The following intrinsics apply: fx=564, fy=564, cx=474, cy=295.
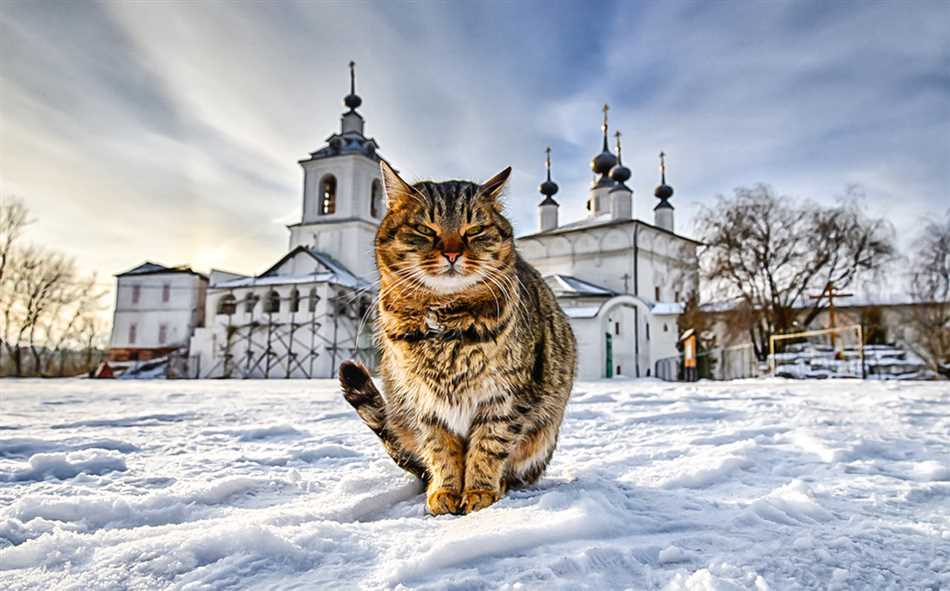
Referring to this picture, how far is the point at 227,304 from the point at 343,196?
8.68 meters

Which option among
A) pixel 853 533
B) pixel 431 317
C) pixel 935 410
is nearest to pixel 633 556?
pixel 853 533

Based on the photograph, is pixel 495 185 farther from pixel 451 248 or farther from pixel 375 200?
pixel 375 200

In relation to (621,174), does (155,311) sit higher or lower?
lower

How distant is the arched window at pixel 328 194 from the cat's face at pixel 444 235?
3172 cm

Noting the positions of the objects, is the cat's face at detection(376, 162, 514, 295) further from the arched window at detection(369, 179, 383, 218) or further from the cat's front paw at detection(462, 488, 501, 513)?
the arched window at detection(369, 179, 383, 218)

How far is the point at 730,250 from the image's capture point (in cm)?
2320

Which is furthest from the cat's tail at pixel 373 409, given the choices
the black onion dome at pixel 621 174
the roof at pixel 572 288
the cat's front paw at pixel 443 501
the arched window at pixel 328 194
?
the black onion dome at pixel 621 174

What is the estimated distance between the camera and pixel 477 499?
206 centimetres

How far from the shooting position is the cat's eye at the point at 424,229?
85.8 inches

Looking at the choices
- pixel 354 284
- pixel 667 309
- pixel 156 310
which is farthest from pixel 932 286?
pixel 156 310

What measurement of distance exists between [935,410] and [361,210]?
96.7 ft

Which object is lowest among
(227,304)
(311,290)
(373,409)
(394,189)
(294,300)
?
(373,409)

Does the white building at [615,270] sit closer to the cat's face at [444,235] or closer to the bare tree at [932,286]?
the bare tree at [932,286]

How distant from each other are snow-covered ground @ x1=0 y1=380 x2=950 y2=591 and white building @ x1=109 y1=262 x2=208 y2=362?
34011 mm
